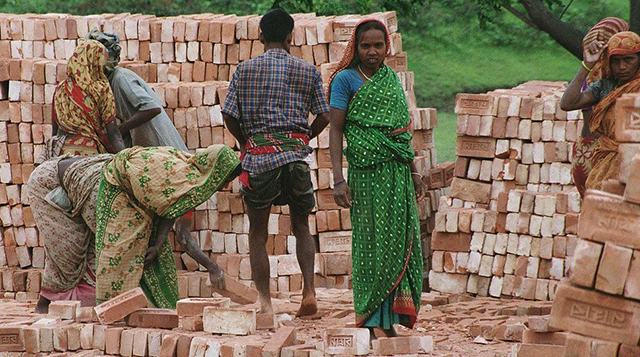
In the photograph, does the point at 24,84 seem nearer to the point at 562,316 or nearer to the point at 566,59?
the point at 562,316

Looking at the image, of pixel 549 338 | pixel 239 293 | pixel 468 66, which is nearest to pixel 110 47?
pixel 239 293

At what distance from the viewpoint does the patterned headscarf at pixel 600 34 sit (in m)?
6.46

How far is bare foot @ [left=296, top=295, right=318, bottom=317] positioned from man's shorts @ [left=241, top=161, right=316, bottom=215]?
0.58 meters

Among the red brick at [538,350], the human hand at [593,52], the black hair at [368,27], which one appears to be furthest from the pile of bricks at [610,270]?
the black hair at [368,27]

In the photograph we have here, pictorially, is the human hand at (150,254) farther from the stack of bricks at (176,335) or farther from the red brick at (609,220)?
the red brick at (609,220)

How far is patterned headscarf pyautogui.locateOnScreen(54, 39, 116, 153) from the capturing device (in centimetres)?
784

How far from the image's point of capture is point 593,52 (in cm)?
636

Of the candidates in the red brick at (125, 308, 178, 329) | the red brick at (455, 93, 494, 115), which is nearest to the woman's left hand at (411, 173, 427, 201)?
the red brick at (125, 308, 178, 329)

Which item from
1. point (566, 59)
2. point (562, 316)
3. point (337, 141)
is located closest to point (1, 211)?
point (337, 141)

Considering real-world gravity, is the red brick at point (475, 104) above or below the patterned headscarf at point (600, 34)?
below

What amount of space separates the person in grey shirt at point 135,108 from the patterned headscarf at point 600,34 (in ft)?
10.1

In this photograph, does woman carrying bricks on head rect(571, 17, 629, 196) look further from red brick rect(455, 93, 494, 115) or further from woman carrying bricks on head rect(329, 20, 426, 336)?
red brick rect(455, 93, 494, 115)

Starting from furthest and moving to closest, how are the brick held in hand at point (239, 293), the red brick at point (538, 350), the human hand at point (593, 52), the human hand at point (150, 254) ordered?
1. the brick held in hand at point (239, 293)
2. the human hand at point (150, 254)
3. the human hand at point (593, 52)
4. the red brick at point (538, 350)

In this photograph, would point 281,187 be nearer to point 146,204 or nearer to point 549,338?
point 146,204
